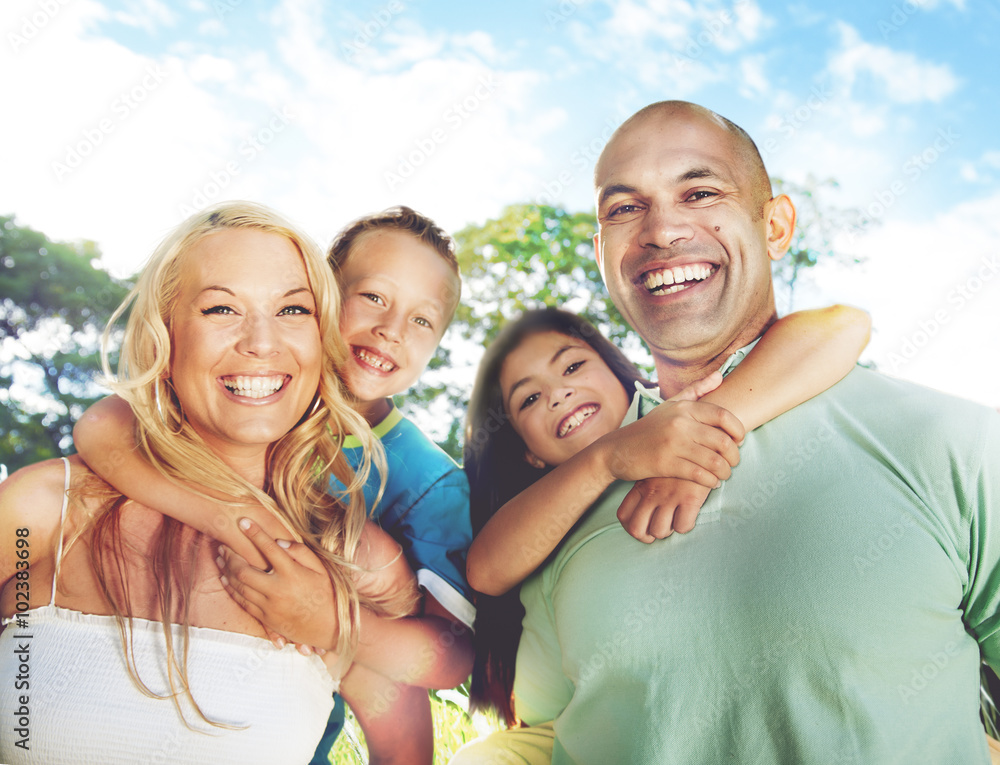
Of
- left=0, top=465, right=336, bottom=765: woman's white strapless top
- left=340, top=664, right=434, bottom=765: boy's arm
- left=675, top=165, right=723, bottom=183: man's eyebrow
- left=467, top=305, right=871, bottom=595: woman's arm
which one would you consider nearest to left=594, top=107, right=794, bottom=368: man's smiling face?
left=675, top=165, right=723, bottom=183: man's eyebrow

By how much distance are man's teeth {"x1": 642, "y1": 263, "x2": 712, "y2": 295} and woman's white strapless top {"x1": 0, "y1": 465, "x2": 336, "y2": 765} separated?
5.16ft

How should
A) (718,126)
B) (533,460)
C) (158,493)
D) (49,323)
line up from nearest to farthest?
(158,493) < (718,126) < (533,460) < (49,323)

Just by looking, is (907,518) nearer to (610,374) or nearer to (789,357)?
(789,357)

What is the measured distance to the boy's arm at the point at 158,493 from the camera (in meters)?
1.92

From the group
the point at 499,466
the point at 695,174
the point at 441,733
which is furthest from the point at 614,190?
the point at 441,733

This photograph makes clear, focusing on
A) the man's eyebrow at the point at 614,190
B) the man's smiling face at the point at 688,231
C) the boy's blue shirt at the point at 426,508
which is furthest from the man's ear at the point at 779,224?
the boy's blue shirt at the point at 426,508

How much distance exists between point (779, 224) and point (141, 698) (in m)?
2.33

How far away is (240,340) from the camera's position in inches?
74.6

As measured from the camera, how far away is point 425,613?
212 centimetres

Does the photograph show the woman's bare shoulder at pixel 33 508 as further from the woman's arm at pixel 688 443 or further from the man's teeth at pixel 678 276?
the man's teeth at pixel 678 276

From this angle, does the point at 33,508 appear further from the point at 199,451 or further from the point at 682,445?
the point at 682,445

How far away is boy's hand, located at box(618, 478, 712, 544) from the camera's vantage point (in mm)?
1725

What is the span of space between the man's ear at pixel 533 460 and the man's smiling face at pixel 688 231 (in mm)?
627

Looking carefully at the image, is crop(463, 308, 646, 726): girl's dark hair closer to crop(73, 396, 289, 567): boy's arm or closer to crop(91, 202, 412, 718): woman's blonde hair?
crop(91, 202, 412, 718): woman's blonde hair
